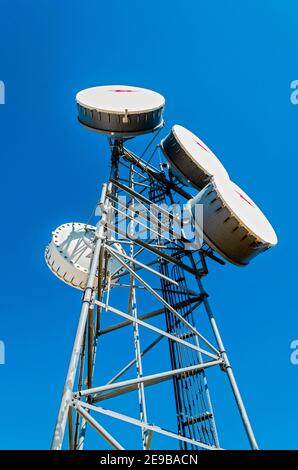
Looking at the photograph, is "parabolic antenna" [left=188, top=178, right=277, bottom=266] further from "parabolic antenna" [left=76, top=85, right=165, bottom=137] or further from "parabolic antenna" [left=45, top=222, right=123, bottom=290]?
"parabolic antenna" [left=45, top=222, right=123, bottom=290]

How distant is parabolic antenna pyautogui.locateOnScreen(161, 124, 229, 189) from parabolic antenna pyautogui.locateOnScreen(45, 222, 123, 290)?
4.05 m

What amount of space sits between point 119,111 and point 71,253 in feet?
17.2

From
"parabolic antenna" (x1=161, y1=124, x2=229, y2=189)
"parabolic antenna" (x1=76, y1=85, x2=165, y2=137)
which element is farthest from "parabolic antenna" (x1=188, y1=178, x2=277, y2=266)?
"parabolic antenna" (x1=76, y1=85, x2=165, y2=137)

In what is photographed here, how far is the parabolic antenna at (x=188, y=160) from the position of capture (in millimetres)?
13445

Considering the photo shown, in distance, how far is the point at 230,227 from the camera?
1034 cm

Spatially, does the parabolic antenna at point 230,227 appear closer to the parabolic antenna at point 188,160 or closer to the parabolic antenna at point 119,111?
the parabolic antenna at point 188,160

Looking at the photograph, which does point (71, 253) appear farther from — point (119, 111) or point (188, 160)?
point (188, 160)

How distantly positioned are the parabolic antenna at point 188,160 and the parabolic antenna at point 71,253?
13.3 ft

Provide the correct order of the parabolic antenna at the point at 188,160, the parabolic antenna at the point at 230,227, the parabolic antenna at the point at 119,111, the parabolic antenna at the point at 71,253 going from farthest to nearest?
the parabolic antenna at the point at 188,160 → the parabolic antenna at the point at 71,253 → the parabolic antenna at the point at 119,111 → the parabolic antenna at the point at 230,227

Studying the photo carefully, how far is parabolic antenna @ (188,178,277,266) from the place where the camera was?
10281 mm

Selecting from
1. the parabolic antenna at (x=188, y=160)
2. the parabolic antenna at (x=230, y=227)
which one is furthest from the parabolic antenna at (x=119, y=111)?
the parabolic antenna at (x=230, y=227)
